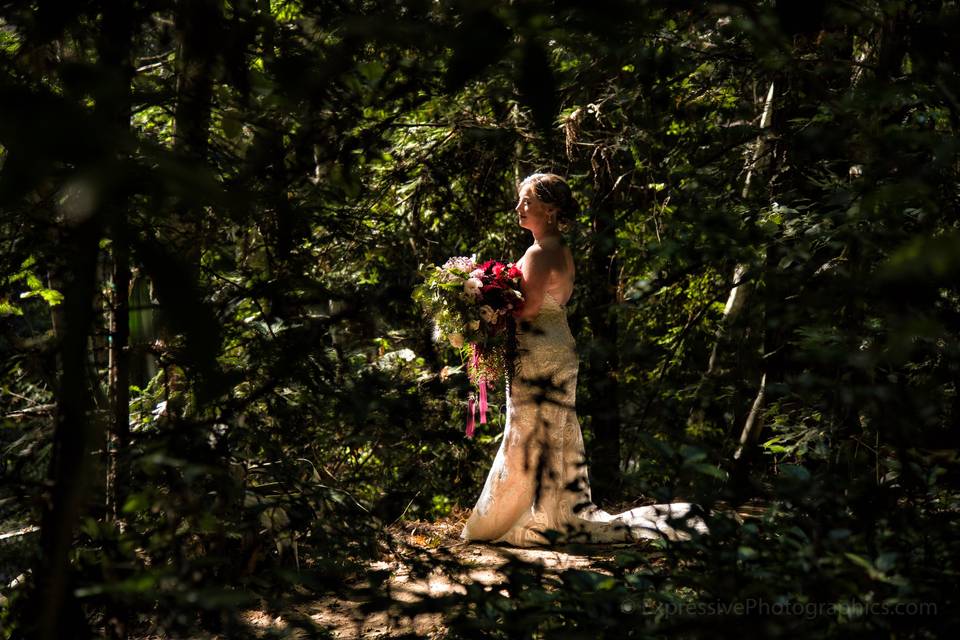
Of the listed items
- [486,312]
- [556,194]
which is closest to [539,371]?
[486,312]

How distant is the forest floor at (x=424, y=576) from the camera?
177 centimetres

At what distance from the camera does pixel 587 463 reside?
1806 millimetres

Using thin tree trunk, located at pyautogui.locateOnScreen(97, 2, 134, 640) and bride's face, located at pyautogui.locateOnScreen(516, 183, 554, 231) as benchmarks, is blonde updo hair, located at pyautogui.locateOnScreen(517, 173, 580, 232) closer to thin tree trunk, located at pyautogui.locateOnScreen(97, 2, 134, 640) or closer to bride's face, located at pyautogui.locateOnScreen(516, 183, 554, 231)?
bride's face, located at pyautogui.locateOnScreen(516, 183, 554, 231)

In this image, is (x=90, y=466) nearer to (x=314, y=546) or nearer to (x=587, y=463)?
(x=587, y=463)

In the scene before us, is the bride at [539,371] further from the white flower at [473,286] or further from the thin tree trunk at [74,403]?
the thin tree trunk at [74,403]

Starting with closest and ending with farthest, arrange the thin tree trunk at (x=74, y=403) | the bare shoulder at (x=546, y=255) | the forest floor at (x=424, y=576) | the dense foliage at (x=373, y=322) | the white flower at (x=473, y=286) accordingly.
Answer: the thin tree trunk at (x=74, y=403), the dense foliage at (x=373, y=322), the forest floor at (x=424, y=576), the white flower at (x=473, y=286), the bare shoulder at (x=546, y=255)

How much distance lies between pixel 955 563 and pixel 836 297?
74 centimetres

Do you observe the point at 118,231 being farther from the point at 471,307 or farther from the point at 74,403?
the point at 471,307

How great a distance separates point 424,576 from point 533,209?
4.01m

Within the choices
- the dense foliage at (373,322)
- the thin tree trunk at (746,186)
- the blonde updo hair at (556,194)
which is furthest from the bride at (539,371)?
the dense foliage at (373,322)

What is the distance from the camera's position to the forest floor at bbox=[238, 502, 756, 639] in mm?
1770

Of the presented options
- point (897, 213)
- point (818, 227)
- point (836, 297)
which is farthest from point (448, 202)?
point (836, 297)

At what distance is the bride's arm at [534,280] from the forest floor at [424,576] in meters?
1.60

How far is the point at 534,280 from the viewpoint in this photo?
5641 mm
